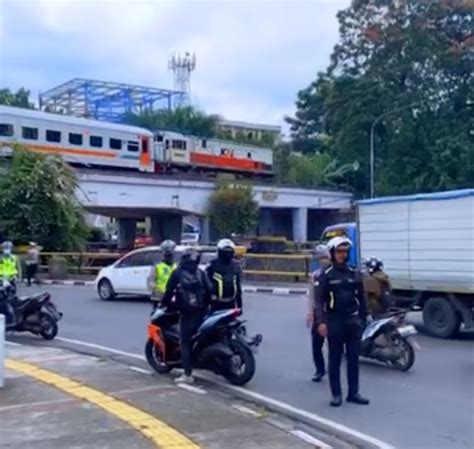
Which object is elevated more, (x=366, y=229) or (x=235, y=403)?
(x=366, y=229)

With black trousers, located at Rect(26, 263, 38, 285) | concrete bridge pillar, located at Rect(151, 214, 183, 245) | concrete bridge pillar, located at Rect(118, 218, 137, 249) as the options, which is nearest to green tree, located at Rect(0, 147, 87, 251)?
black trousers, located at Rect(26, 263, 38, 285)

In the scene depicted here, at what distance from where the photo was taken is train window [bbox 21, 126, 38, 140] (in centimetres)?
4181

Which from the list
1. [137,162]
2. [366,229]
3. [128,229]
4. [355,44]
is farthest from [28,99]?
[366,229]

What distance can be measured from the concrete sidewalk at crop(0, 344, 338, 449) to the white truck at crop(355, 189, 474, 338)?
6266mm

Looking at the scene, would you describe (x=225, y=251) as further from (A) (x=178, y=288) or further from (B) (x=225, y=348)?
(B) (x=225, y=348)

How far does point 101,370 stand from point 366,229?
23.7ft

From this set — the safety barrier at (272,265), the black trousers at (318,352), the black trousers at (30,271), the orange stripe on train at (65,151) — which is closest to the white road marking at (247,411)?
the black trousers at (318,352)

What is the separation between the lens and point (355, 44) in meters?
46.6

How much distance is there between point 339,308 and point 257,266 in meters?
20.9

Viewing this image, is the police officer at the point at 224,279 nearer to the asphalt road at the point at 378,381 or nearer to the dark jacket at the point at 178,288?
the dark jacket at the point at 178,288

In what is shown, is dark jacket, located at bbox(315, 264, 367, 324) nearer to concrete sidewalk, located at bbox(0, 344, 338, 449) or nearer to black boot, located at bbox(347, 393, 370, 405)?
black boot, located at bbox(347, 393, 370, 405)

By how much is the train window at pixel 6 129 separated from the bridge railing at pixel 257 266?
9.08 m

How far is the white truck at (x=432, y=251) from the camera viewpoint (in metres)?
14.6

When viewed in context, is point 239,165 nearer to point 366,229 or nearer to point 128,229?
point 128,229
